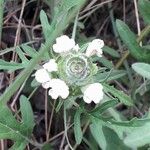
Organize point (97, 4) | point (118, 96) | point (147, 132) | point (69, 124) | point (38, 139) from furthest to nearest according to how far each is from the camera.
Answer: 1. point (97, 4)
2. point (38, 139)
3. point (69, 124)
4. point (118, 96)
5. point (147, 132)

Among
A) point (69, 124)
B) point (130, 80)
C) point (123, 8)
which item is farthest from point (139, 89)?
point (123, 8)

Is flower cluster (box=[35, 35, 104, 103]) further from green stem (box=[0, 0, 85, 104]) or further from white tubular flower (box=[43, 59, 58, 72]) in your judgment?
green stem (box=[0, 0, 85, 104])

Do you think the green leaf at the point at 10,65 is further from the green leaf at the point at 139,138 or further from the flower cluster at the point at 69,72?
the green leaf at the point at 139,138

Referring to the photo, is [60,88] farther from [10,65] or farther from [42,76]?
[10,65]

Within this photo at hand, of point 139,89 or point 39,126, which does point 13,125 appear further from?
point 139,89

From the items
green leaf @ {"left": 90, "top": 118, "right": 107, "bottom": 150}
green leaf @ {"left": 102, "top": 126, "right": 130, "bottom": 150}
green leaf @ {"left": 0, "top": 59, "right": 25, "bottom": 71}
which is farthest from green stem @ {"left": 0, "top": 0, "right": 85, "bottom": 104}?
green leaf @ {"left": 102, "top": 126, "right": 130, "bottom": 150}

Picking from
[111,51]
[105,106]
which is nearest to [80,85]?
[105,106]
